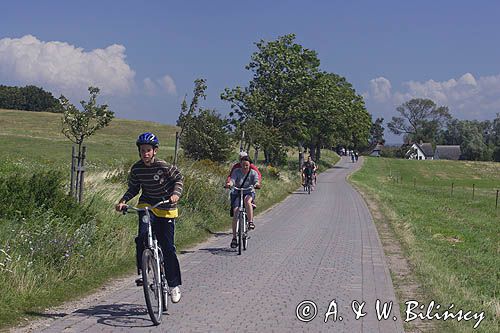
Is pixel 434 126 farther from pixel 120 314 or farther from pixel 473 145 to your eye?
pixel 120 314

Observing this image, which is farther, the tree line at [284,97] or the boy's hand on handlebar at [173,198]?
the tree line at [284,97]

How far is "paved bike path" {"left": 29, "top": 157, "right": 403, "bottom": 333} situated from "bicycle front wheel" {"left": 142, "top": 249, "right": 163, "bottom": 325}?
0.15 metres

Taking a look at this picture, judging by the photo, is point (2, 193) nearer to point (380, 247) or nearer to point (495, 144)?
point (380, 247)

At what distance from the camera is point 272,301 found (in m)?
7.71

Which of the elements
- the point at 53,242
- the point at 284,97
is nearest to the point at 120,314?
the point at 53,242

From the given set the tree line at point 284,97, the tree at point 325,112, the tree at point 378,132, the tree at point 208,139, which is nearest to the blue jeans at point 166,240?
the tree at point 208,139

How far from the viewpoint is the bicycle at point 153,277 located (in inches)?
255

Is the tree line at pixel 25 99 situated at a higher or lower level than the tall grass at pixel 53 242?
higher

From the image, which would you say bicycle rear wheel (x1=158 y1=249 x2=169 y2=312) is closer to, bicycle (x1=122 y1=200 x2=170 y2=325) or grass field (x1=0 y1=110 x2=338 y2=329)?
bicycle (x1=122 y1=200 x2=170 y2=325)

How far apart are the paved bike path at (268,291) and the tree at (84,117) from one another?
302 cm

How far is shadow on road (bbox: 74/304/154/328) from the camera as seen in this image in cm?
656

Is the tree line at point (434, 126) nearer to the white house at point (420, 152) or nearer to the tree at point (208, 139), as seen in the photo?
the white house at point (420, 152)

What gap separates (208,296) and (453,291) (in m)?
3.44

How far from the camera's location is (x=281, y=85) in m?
42.4
